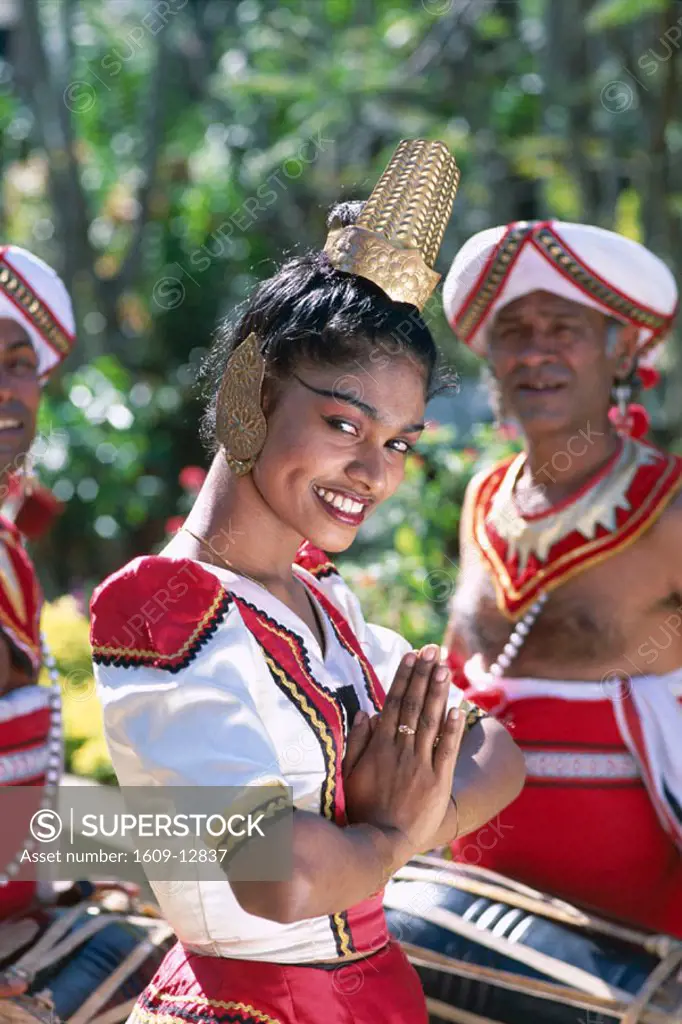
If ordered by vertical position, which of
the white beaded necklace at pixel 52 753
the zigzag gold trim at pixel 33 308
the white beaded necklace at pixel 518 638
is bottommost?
the white beaded necklace at pixel 52 753

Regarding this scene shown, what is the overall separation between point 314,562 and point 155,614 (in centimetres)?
58

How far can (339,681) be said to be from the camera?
2.17 metres

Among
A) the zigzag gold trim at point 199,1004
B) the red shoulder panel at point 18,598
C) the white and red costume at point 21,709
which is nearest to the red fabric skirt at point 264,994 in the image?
the zigzag gold trim at point 199,1004

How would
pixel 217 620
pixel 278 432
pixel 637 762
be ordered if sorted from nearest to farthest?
pixel 217 620 < pixel 278 432 < pixel 637 762

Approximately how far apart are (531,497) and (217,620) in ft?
5.56

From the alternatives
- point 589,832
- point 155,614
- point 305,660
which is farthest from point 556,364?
point 155,614

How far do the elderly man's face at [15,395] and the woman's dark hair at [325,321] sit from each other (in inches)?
50.0

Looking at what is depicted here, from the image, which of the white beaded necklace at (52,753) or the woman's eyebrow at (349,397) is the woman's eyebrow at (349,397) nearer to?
the woman's eyebrow at (349,397)

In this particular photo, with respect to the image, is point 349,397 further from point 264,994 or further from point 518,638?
point 518,638

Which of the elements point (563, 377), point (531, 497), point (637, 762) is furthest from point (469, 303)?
point (637, 762)

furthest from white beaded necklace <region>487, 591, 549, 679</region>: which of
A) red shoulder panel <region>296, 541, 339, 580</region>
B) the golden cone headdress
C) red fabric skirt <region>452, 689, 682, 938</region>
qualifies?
the golden cone headdress

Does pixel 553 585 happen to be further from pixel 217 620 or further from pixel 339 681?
pixel 217 620

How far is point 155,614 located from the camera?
193 centimetres

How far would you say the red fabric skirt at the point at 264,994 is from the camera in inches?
77.5
